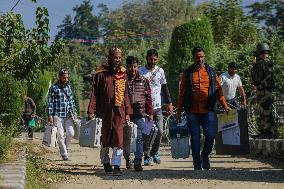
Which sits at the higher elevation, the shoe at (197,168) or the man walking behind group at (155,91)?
the man walking behind group at (155,91)

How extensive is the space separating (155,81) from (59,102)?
7.61 ft

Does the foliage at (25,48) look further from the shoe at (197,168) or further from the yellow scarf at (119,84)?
the shoe at (197,168)

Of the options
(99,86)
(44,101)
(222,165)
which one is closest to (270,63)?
(222,165)

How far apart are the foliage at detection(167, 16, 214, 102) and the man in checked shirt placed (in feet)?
22.1

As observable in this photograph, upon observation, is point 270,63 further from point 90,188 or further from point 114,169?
point 90,188

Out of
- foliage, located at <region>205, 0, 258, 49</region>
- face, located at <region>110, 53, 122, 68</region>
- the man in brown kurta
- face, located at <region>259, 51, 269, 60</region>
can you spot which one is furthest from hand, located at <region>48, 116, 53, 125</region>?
foliage, located at <region>205, 0, 258, 49</region>

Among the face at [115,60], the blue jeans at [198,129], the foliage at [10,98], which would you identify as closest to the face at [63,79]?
the foliage at [10,98]

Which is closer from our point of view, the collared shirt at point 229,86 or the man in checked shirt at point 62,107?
the man in checked shirt at point 62,107

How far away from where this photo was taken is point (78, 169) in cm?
1006

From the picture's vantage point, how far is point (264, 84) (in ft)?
39.1

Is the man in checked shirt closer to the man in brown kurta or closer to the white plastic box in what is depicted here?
the white plastic box

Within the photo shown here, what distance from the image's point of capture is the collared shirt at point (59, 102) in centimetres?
1244

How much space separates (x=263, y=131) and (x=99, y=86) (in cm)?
437

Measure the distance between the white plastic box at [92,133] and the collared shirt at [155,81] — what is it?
155cm
